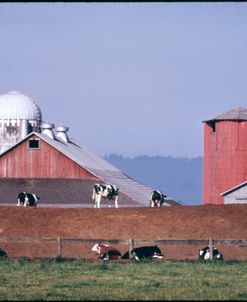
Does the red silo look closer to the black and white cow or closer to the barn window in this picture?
the barn window

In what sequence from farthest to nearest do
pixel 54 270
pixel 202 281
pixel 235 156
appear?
pixel 235 156 → pixel 54 270 → pixel 202 281

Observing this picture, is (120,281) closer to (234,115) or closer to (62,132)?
(234,115)

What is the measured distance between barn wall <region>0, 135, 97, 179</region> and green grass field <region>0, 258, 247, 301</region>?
3440 cm

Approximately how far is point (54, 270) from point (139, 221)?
647 inches

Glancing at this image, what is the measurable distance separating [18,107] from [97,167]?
39.2ft

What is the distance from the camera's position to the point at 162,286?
53.7ft

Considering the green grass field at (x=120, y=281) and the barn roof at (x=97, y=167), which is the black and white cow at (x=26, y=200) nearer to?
the barn roof at (x=97, y=167)

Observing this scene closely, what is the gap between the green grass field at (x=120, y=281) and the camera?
13945 mm

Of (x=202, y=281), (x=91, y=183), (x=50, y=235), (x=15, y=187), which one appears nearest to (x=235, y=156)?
(x=91, y=183)

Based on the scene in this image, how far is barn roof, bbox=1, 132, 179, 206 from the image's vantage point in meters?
60.6

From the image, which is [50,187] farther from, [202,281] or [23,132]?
[202,281]

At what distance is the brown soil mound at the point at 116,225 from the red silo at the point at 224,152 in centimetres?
1545

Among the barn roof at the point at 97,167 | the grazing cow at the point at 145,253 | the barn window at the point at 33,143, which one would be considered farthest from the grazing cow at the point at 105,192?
the barn window at the point at 33,143

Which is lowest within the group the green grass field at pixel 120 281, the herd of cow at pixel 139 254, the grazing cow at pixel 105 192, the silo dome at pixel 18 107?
the green grass field at pixel 120 281
